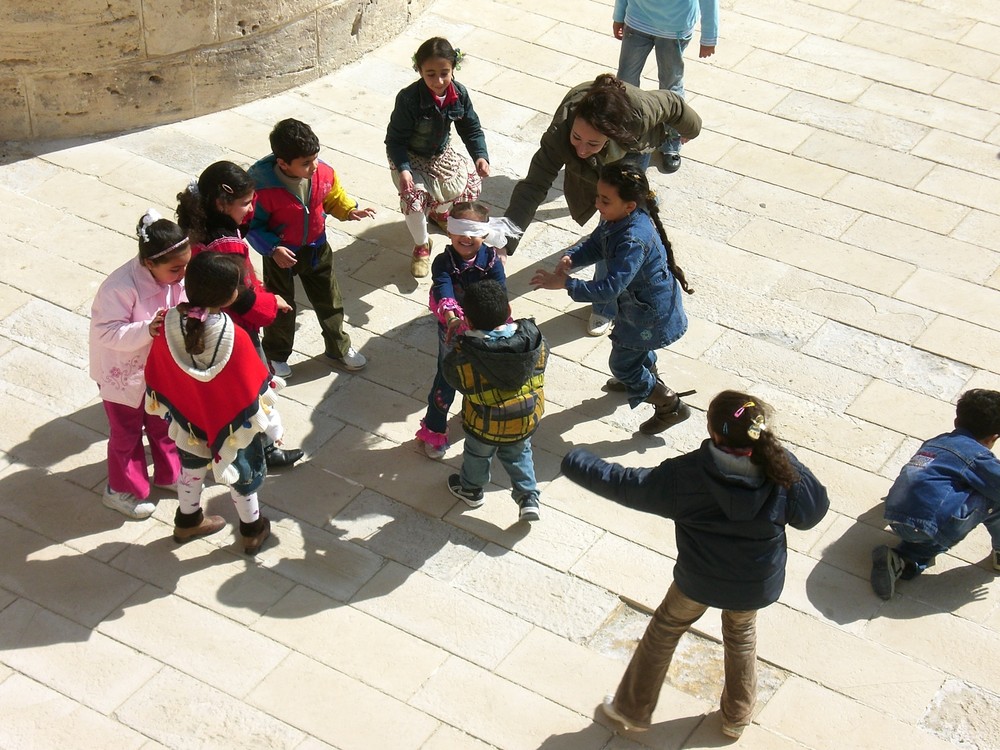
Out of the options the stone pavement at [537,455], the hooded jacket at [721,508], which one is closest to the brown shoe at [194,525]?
the stone pavement at [537,455]

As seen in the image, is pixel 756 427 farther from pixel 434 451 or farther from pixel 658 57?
pixel 658 57

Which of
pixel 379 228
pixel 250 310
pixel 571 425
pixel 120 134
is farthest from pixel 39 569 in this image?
pixel 120 134

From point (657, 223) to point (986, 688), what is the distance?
2.40m

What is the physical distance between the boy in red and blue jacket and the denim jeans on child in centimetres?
244

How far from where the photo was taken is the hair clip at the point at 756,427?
4035mm

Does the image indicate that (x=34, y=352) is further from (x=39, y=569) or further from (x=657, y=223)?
(x=657, y=223)

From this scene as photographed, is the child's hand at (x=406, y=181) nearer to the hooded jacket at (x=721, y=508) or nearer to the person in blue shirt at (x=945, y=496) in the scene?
the hooded jacket at (x=721, y=508)

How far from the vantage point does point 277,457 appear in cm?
580

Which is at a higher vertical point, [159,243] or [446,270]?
[159,243]

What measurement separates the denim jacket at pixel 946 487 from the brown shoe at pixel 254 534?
266 cm

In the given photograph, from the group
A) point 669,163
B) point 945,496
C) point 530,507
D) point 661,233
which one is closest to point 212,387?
point 530,507

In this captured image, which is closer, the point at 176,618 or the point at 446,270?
the point at 176,618

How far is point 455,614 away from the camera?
5191 mm

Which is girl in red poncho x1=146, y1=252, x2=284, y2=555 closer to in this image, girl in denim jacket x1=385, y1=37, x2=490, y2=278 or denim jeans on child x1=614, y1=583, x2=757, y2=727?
denim jeans on child x1=614, y1=583, x2=757, y2=727
